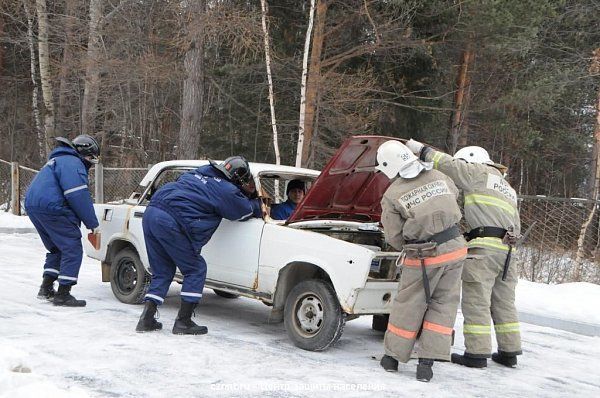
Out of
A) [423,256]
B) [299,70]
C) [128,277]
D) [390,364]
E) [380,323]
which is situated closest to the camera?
[423,256]

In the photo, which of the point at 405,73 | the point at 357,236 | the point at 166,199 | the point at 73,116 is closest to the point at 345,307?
the point at 357,236

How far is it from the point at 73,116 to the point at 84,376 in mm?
19977

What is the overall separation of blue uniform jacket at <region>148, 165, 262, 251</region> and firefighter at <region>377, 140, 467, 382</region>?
1.52m

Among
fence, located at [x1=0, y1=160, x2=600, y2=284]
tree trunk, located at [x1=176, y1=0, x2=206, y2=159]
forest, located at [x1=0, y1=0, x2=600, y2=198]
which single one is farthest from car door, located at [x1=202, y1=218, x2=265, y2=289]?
tree trunk, located at [x1=176, y1=0, x2=206, y2=159]

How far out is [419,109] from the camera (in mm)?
17562

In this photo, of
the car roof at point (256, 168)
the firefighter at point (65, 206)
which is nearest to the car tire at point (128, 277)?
the firefighter at point (65, 206)

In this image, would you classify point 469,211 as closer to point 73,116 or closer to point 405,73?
point 405,73

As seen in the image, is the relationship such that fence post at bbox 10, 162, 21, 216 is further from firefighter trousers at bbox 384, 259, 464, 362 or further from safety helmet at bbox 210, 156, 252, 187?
firefighter trousers at bbox 384, 259, 464, 362

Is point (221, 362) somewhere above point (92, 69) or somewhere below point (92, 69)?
below

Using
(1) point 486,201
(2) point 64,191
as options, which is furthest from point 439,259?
(2) point 64,191

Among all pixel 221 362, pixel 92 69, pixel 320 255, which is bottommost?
pixel 221 362

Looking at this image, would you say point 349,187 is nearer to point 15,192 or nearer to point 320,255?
point 320,255

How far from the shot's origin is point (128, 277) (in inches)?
289

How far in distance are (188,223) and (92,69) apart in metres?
12.0
